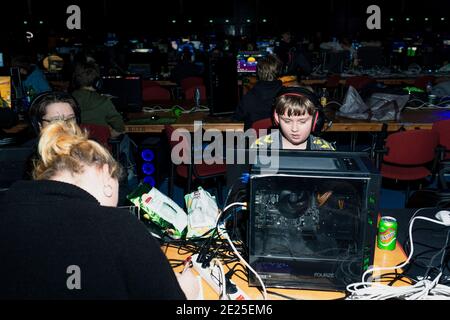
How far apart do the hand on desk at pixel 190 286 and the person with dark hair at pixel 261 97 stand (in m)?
2.80

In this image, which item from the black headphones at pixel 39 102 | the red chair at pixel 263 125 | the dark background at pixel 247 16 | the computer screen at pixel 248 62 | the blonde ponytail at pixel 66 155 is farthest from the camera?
the dark background at pixel 247 16

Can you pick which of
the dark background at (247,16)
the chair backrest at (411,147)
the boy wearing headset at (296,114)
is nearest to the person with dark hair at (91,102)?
the boy wearing headset at (296,114)

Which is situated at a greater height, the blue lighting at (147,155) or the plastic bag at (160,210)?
the plastic bag at (160,210)

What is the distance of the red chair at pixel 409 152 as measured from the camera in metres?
3.43

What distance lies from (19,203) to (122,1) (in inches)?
596

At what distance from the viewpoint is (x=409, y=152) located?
349 centimetres

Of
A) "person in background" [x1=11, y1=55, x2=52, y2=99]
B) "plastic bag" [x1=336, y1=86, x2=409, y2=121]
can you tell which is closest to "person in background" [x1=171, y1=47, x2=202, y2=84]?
"person in background" [x1=11, y1=55, x2=52, y2=99]

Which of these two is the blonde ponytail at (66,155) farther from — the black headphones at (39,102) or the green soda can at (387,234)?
the black headphones at (39,102)

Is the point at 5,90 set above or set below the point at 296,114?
above

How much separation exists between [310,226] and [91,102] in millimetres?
2973

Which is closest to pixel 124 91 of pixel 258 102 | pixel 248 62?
pixel 258 102

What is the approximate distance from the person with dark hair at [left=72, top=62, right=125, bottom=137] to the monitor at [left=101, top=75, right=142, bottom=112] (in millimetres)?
647

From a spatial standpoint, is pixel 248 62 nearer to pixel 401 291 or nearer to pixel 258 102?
pixel 258 102

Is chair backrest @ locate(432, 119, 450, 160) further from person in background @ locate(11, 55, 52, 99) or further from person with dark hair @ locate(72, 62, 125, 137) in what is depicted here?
person in background @ locate(11, 55, 52, 99)
